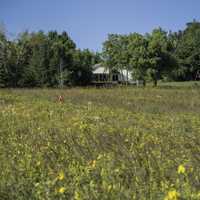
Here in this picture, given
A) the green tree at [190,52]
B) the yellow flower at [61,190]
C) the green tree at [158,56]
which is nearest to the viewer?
the yellow flower at [61,190]

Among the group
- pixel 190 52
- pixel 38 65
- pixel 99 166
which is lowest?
pixel 99 166

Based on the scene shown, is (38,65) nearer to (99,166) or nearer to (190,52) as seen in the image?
(190,52)

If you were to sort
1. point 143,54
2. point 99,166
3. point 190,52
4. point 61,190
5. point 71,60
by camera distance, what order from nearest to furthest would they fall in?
point 61,190 < point 99,166 < point 143,54 < point 71,60 < point 190,52

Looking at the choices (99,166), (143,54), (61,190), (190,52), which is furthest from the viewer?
(190,52)

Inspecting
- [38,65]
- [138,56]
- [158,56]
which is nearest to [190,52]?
A: [158,56]

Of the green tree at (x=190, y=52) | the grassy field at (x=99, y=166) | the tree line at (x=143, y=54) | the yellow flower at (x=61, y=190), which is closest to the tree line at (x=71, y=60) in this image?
the tree line at (x=143, y=54)

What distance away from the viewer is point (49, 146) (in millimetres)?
5734

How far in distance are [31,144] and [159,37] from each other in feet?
163

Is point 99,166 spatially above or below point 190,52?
below

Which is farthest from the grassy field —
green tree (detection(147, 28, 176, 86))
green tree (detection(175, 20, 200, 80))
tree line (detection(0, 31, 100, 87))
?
green tree (detection(175, 20, 200, 80))

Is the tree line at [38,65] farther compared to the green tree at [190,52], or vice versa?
the green tree at [190,52]

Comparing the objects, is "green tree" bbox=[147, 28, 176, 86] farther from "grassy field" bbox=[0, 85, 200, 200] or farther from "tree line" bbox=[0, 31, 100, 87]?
"grassy field" bbox=[0, 85, 200, 200]

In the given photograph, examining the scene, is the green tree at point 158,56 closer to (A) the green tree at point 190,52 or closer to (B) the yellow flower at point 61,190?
(A) the green tree at point 190,52

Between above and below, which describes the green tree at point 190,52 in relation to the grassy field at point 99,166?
above
